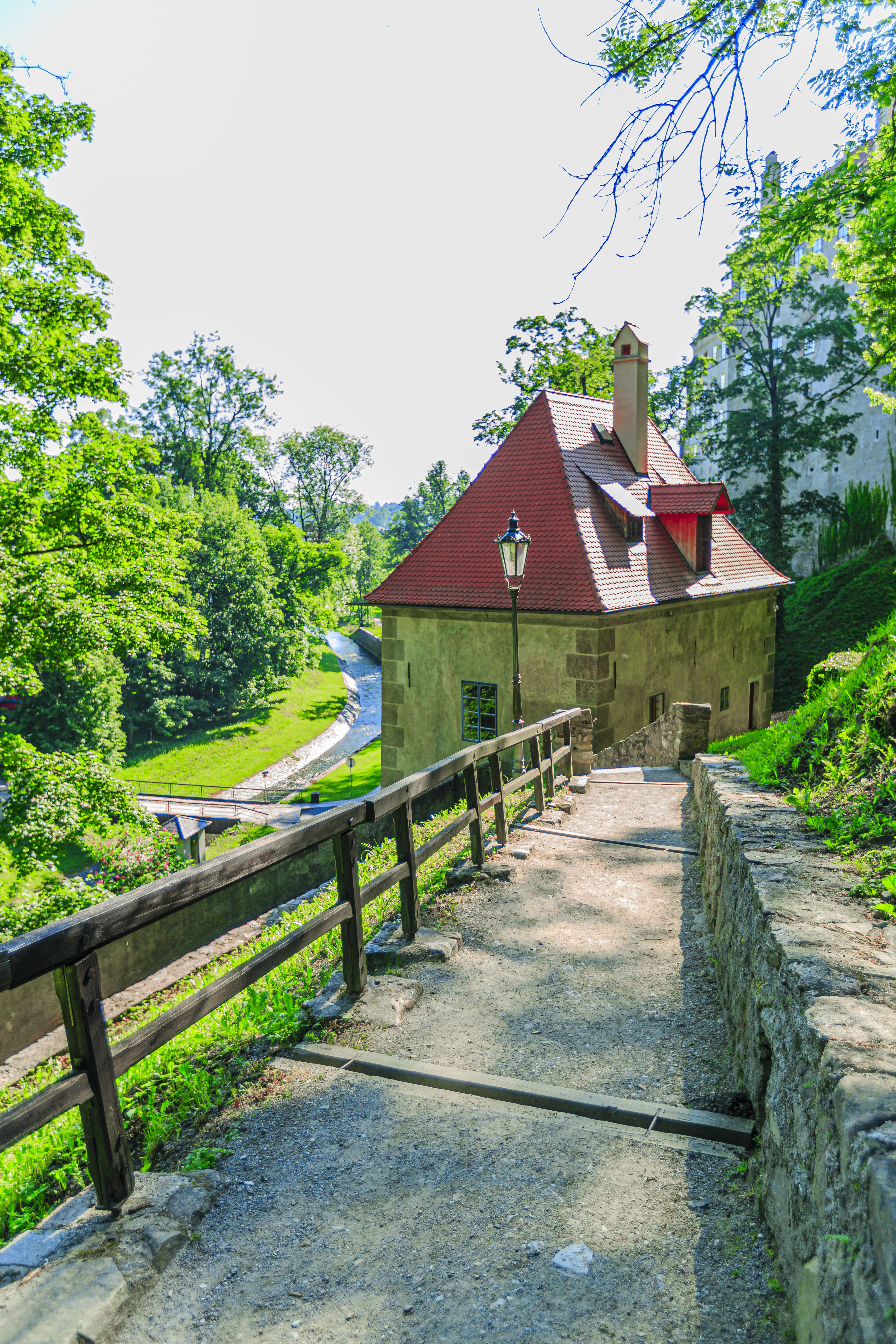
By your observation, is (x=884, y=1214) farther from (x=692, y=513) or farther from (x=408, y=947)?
(x=692, y=513)

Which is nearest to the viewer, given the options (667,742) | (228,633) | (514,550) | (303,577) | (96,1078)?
(96,1078)

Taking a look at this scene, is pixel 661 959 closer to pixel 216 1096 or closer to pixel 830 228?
pixel 216 1096

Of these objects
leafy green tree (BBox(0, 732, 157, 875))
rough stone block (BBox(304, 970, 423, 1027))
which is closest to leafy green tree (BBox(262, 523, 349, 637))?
leafy green tree (BBox(0, 732, 157, 875))

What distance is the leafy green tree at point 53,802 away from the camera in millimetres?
11297

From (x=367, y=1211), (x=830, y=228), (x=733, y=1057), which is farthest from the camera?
(x=830, y=228)

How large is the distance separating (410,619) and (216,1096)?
15289 mm

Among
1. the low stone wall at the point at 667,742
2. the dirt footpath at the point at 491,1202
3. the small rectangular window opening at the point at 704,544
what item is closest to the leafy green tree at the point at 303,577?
the small rectangular window opening at the point at 704,544

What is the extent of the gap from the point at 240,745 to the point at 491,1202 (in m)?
36.1

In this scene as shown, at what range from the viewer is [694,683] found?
62.8 feet

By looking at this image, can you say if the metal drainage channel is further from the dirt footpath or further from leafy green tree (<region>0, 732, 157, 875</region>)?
leafy green tree (<region>0, 732, 157, 875</region>)

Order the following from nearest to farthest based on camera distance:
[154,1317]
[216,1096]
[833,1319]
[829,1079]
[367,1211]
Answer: [833,1319], [829,1079], [154,1317], [367,1211], [216,1096]

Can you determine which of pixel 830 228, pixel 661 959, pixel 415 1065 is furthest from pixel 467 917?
pixel 830 228

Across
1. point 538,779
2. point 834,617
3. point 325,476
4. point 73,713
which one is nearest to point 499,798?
point 538,779

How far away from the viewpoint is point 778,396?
29.4 m
